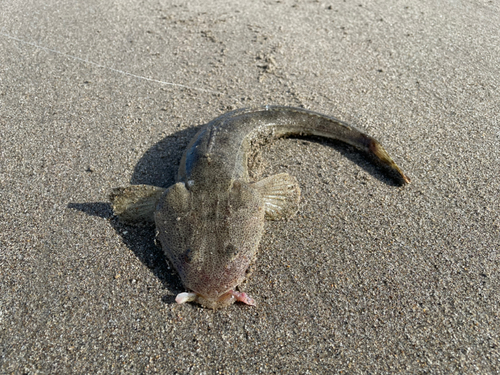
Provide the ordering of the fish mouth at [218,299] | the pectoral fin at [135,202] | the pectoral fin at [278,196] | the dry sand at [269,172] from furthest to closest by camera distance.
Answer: the pectoral fin at [278,196] → the pectoral fin at [135,202] → the fish mouth at [218,299] → the dry sand at [269,172]

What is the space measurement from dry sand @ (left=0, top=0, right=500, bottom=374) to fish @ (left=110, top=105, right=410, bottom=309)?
0.39 ft

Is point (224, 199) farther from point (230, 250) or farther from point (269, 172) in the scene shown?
point (269, 172)

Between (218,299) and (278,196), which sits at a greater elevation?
(278,196)

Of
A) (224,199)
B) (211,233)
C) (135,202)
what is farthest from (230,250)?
(135,202)

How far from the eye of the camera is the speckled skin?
247 centimetres

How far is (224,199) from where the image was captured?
2.73 m

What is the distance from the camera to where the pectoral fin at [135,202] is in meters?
2.88

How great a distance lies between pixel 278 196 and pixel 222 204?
54 cm

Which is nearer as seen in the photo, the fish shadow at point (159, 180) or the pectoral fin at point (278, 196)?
the fish shadow at point (159, 180)

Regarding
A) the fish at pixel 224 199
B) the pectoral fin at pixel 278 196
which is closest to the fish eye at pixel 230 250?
the fish at pixel 224 199

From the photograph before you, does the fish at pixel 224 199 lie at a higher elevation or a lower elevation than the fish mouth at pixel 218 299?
higher

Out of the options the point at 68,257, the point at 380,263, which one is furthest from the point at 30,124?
the point at 380,263

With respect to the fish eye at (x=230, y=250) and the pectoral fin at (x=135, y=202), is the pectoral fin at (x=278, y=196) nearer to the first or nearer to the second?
the fish eye at (x=230, y=250)

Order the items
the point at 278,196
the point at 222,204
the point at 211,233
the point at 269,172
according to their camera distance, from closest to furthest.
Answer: the point at 211,233 < the point at 222,204 < the point at 278,196 < the point at 269,172
